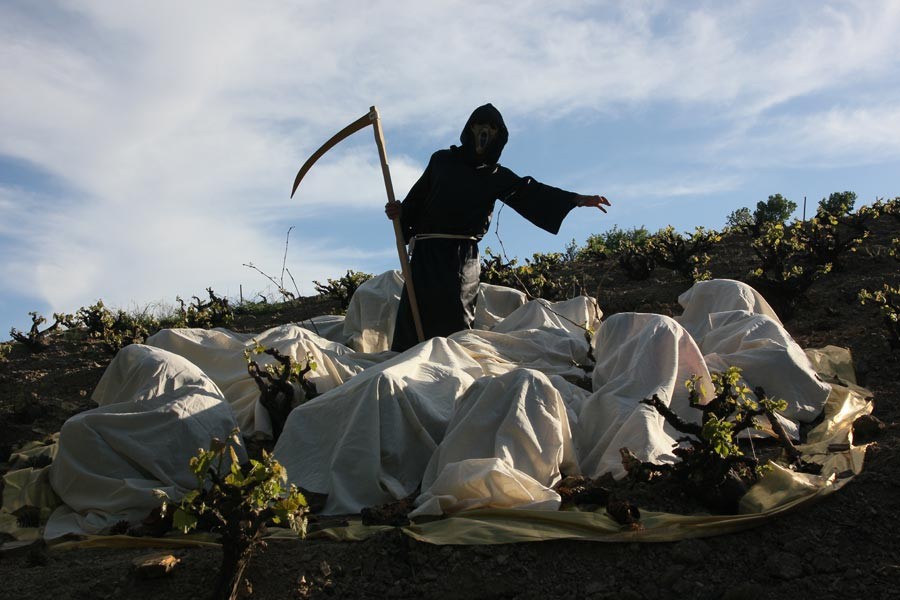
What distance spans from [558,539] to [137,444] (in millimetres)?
2197

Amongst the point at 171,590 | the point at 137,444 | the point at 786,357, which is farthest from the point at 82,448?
the point at 786,357

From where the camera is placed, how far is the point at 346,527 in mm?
3568

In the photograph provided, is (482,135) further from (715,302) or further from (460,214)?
(715,302)

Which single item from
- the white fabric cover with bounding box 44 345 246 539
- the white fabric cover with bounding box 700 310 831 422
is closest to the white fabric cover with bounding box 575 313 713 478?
the white fabric cover with bounding box 700 310 831 422

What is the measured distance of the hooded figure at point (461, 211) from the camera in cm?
638

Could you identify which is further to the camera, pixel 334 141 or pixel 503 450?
pixel 334 141

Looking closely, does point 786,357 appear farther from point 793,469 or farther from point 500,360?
point 500,360

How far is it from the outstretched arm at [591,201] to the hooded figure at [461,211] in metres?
0.01

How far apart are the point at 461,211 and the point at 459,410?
2511 mm

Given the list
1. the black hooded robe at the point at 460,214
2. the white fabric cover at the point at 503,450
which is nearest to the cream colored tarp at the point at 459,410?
the white fabric cover at the point at 503,450

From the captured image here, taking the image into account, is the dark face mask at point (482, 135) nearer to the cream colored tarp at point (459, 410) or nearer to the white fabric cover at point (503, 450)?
the cream colored tarp at point (459, 410)

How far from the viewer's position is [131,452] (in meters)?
4.28

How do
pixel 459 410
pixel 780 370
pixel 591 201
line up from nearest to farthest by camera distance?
pixel 459 410, pixel 780 370, pixel 591 201

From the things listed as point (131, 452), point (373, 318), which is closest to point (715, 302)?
point (373, 318)
